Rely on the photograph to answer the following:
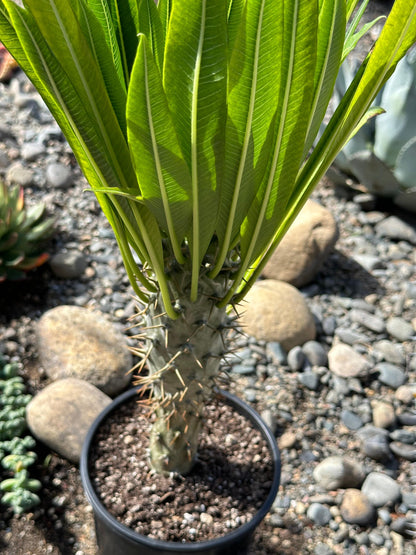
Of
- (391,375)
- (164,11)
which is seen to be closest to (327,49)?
(164,11)

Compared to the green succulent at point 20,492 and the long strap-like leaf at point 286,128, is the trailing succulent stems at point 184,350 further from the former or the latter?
the green succulent at point 20,492

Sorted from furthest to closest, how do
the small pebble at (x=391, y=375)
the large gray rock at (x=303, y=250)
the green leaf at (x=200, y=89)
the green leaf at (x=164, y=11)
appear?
the large gray rock at (x=303, y=250), the small pebble at (x=391, y=375), the green leaf at (x=164, y=11), the green leaf at (x=200, y=89)

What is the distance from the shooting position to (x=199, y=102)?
0.77 metres

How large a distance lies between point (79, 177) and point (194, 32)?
2.65m

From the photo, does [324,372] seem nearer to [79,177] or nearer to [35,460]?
[35,460]

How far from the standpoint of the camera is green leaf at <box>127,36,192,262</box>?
733 mm

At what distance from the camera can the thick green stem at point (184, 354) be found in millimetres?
1144

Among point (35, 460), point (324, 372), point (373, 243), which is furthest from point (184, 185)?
point (373, 243)

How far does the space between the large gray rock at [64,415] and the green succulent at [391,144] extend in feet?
6.61

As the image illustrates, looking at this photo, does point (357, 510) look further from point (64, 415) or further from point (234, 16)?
point (234, 16)

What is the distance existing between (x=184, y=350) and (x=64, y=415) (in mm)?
954

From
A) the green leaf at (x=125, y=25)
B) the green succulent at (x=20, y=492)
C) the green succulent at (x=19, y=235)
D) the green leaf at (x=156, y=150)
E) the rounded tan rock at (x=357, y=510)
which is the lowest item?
the rounded tan rock at (x=357, y=510)

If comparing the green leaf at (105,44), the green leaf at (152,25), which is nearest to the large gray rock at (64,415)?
the green leaf at (105,44)

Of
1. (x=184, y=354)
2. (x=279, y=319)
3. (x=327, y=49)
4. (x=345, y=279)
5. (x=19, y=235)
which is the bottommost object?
(x=345, y=279)
